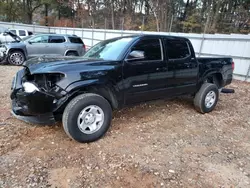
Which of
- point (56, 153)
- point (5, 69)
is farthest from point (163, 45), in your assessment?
point (5, 69)

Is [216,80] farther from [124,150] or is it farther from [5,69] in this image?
[5,69]

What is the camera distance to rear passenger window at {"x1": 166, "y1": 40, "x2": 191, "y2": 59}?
422 centimetres

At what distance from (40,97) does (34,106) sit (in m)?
0.16

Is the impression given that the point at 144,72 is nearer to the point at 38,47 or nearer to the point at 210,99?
the point at 210,99

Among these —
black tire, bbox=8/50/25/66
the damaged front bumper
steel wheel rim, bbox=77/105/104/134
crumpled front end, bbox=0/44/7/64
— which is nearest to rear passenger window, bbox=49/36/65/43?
black tire, bbox=8/50/25/66

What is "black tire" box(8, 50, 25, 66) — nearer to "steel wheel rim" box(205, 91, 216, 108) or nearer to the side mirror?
the side mirror

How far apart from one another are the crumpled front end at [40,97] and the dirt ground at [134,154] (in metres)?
0.49

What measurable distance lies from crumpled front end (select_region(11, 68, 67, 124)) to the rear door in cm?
221

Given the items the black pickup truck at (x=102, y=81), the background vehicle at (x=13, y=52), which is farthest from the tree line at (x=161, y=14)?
the black pickup truck at (x=102, y=81)

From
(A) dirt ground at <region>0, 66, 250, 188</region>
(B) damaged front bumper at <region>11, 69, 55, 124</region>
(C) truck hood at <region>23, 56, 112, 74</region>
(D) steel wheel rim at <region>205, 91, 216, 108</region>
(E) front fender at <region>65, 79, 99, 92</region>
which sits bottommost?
(A) dirt ground at <region>0, 66, 250, 188</region>

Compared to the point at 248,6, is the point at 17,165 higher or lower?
lower

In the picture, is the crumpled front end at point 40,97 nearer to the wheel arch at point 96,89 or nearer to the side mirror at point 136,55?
the wheel arch at point 96,89

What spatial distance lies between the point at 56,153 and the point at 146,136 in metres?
1.50

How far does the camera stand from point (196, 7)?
21.1 metres
